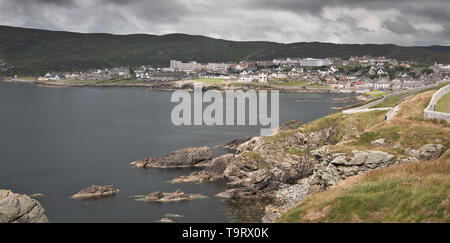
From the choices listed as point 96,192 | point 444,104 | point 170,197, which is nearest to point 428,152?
point 444,104

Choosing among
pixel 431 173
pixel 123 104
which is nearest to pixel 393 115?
pixel 431 173

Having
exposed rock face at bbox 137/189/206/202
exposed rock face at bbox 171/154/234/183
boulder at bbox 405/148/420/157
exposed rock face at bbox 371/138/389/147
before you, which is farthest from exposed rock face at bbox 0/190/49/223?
boulder at bbox 405/148/420/157

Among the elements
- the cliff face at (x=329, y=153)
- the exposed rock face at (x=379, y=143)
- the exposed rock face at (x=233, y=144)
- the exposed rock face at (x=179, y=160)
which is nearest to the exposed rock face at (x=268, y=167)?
the cliff face at (x=329, y=153)

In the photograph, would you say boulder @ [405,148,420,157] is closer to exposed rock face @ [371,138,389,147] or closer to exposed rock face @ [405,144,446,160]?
exposed rock face @ [405,144,446,160]

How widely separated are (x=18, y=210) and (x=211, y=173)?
979 inches

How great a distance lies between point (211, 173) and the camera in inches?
2229

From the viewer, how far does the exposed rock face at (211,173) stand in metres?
55.2

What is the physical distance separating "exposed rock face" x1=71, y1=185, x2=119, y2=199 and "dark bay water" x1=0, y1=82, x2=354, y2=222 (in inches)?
38.6

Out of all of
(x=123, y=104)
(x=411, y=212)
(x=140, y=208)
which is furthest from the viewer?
(x=123, y=104)

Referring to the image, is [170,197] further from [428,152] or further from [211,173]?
[428,152]

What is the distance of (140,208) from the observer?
4509 cm
